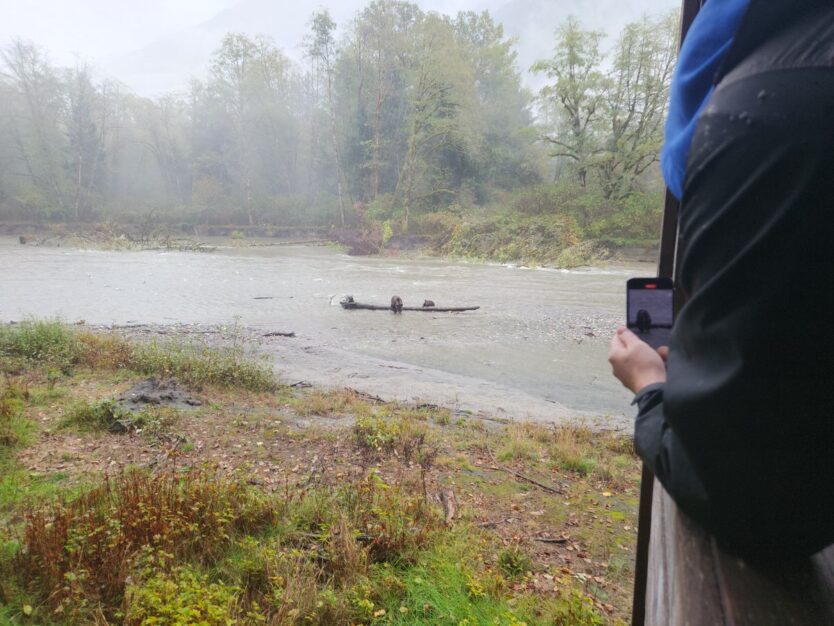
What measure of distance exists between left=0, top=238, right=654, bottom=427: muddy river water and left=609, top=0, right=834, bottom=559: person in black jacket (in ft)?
22.1

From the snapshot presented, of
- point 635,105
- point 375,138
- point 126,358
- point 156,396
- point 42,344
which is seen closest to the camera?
point 156,396

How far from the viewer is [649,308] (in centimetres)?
127

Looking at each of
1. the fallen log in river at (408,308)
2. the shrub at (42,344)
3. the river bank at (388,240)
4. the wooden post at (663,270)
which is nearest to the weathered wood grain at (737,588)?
the wooden post at (663,270)

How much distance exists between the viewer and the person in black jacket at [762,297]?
610 millimetres

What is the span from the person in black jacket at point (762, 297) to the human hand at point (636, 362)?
26cm

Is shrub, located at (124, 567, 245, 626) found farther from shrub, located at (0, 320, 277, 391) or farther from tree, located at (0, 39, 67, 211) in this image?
tree, located at (0, 39, 67, 211)

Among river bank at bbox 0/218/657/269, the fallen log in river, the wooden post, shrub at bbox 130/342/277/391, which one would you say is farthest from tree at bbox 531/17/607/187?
the wooden post

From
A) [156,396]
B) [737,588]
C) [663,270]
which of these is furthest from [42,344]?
[737,588]

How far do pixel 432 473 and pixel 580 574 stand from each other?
69.3 inches

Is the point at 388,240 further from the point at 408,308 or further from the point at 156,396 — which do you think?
the point at 156,396

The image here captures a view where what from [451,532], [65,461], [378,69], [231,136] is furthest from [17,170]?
[451,532]

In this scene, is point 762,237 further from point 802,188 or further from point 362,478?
point 362,478

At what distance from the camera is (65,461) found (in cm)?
424

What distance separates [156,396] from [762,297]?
698 cm
